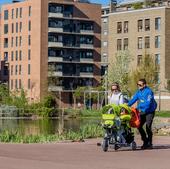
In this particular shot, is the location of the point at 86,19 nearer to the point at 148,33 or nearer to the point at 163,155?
the point at 148,33

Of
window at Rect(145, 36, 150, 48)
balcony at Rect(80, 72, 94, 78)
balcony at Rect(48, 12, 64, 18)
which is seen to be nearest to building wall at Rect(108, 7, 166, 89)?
window at Rect(145, 36, 150, 48)

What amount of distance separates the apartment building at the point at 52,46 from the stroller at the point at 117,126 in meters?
90.5

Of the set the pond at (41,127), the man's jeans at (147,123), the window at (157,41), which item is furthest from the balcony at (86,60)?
the man's jeans at (147,123)

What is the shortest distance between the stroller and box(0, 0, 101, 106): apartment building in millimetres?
90497

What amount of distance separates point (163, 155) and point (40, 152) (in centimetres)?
302

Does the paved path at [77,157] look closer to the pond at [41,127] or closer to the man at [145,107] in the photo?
the man at [145,107]

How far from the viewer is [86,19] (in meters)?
116

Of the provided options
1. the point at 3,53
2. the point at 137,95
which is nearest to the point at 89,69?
the point at 3,53

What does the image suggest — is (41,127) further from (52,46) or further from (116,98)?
(52,46)

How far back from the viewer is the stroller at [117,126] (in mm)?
15578

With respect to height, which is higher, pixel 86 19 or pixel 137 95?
pixel 86 19

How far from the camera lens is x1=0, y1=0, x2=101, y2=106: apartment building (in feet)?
363

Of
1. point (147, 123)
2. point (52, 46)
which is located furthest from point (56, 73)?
point (147, 123)

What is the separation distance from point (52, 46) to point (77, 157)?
97164 millimetres
